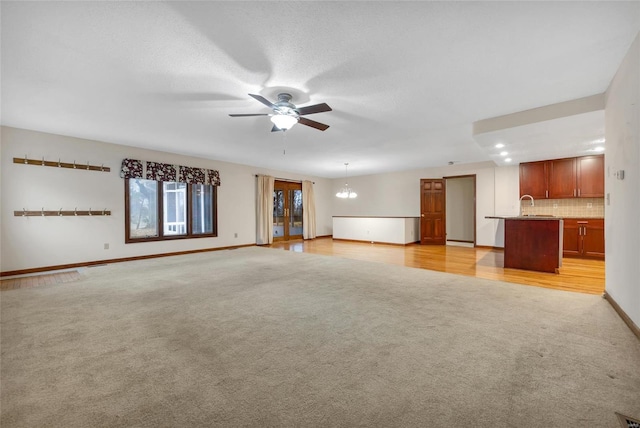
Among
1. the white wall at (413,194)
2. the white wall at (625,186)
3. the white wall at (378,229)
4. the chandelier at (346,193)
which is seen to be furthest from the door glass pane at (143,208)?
the white wall at (625,186)

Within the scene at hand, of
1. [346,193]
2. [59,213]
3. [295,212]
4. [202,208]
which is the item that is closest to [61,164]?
[59,213]

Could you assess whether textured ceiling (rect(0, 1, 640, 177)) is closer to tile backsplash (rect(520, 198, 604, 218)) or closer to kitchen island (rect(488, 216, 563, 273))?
kitchen island (rect(488, 216, 563, 273))

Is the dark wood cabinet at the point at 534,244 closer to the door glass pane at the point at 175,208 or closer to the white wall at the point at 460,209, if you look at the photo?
the white wall at the point at 460,209

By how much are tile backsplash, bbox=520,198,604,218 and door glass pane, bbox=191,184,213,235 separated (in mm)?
8371

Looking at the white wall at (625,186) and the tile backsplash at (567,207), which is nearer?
the white wall at (625,186)

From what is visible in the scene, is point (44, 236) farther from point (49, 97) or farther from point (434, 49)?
point (434, 49)

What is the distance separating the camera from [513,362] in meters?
1.85

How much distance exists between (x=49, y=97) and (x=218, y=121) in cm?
203

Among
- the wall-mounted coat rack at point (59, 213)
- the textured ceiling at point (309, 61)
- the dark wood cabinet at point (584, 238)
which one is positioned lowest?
the dark wood cabinet at point (584, 238)

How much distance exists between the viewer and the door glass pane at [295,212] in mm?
9930

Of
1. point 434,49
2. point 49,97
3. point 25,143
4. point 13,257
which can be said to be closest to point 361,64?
point 434,49

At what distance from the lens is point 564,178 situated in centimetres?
Answer: 620

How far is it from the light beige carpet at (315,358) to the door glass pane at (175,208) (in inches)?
130

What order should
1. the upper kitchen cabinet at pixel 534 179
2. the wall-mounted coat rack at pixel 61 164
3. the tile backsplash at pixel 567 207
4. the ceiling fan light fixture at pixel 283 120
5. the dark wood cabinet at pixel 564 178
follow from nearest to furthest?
the ceiling fan light fixture at pixel 283 120
the wall-mounted coat rack at pixel 61 164
the dark wood cabinet at pixel 564 178
the tile backsplash at pixel 567 207
the upper kitchen cabinet at pixel 534 179
